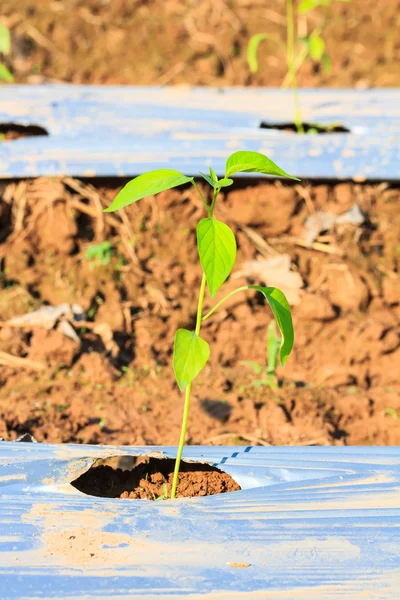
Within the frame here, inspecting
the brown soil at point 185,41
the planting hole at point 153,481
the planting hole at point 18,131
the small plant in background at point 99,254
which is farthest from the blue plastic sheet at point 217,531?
the brown soil at point 185,41

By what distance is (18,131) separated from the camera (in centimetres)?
377

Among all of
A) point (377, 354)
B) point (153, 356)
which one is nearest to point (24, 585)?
point (153, 356)

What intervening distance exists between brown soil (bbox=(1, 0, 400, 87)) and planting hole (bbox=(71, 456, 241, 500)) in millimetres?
3667

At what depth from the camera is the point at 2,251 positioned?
129 inches

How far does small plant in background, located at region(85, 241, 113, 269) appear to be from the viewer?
3.22 meters

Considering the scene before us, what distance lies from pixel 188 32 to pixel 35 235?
2.79 metres

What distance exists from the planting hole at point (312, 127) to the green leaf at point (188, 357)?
234 centimetres

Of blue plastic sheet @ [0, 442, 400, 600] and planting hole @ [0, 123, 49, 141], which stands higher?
planting hole @ [0, 123, 49, 141]

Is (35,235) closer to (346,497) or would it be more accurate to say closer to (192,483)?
(192,483)

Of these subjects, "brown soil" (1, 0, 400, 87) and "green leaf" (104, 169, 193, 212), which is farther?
"brown soil" (1, 0, 400, 87)

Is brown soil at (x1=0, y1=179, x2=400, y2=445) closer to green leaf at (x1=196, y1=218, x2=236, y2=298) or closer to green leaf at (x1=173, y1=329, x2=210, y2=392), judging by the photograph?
green leaf at (x1=173, y1=329, x2=210, y2=392)

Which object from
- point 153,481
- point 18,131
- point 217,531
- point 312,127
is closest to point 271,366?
point 153,481

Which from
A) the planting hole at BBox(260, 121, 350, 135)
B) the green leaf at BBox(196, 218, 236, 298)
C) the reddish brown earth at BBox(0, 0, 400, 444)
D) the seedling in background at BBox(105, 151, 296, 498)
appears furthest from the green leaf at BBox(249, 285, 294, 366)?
the planting hole at BBox(260, 121, 350, 135)

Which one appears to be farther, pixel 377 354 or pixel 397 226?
pixel 397 226
